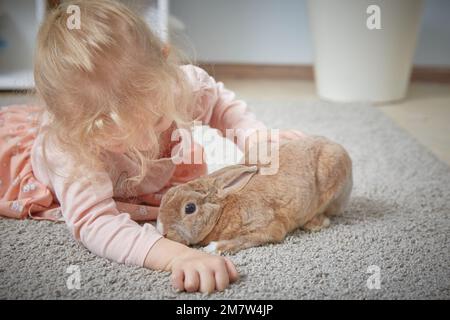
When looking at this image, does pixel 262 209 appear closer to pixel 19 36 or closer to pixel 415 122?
pixel 415 122

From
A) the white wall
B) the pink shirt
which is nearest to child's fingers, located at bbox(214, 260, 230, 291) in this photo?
the pink shirt

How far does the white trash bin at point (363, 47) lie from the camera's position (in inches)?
77.2

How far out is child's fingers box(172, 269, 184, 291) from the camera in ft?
2.33

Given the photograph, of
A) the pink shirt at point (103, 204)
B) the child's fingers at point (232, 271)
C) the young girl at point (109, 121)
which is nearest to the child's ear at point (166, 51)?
the young girl at point (109, 121)

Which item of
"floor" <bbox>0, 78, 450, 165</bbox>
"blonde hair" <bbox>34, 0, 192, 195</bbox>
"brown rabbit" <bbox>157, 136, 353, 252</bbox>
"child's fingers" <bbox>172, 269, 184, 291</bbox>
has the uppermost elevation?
"blonde hair" <bbox>34, 0, 192, 195</bbox>

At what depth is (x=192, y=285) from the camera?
70 centimetres

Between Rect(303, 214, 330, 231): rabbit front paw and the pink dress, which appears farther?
Rect(303, 214, 330, 231): rabbit front paw

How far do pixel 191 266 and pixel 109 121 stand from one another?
25 centimetres

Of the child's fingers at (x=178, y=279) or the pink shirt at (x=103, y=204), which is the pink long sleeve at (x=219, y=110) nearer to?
the pink shirt at (x=103, y=204)

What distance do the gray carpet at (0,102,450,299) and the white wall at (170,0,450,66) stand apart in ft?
4.75

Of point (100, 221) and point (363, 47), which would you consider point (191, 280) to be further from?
point (363, 47)

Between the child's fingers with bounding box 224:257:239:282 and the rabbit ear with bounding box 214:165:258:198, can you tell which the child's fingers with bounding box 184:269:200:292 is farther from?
the rabbit ear with bounding box 214:165:258:198
